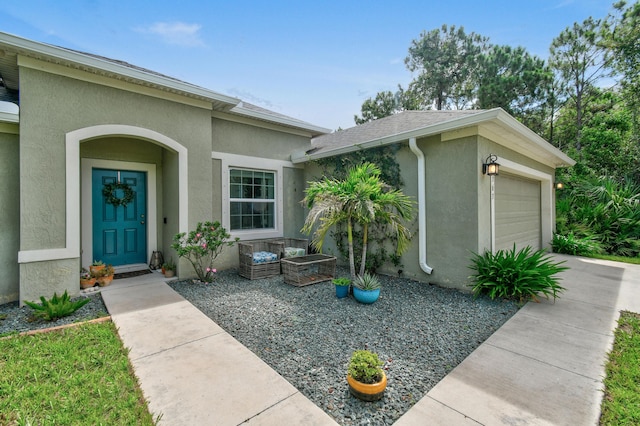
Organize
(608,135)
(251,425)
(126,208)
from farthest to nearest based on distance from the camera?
(608,135) < (126,208) < (251,425)

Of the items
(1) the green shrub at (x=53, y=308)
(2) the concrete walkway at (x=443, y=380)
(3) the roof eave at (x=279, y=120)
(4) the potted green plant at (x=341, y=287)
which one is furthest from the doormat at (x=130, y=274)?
(4) the potted green plant at (x=341, y=287)

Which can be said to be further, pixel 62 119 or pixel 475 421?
pixel 62 119

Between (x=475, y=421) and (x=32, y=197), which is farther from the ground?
(x=32, y=197)

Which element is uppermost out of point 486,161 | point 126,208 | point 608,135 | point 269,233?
A: point 608,135

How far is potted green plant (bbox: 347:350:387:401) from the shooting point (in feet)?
7.18

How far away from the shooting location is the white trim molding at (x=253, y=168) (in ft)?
21.3

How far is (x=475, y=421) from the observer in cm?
199

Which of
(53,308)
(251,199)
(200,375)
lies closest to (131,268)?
(53,308)

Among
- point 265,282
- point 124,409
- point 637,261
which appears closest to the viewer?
point 124,409

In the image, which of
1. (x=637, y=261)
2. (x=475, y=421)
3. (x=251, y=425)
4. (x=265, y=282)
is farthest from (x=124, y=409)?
(x=637, y=261)

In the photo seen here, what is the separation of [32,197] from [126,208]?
1.99 m

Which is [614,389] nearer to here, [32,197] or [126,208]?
[32,197]

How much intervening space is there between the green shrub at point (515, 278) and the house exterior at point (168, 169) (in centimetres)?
39

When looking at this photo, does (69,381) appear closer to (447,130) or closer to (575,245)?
(447,130)
